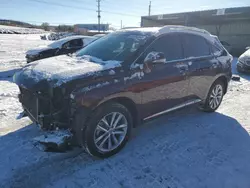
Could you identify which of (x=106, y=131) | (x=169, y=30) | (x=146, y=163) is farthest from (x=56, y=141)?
(x=169, y=30)

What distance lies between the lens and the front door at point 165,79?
133 inches

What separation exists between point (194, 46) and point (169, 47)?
0.80 metres

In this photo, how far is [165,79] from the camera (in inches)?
142

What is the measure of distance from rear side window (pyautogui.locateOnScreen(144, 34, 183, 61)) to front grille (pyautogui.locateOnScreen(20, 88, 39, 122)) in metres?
1.93

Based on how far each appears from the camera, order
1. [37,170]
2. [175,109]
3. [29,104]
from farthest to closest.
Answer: [175,109] → [29,104] → [37,170]

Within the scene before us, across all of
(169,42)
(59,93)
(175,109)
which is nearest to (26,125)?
(59,93)

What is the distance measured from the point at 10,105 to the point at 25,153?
2.15 meters

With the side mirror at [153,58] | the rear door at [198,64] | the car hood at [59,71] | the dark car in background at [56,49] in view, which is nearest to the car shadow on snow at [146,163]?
the rear door at [198,64]

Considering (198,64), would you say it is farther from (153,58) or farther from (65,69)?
(65,69)

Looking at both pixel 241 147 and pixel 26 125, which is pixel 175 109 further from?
pixel 26 125

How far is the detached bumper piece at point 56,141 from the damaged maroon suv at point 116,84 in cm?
8

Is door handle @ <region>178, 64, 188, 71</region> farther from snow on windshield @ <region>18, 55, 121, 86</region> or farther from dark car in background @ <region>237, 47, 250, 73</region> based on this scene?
dark car in background @ <region>237, 47, 250, 73</region>

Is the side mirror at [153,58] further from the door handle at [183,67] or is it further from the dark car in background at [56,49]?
the dark car in background at [56,49]

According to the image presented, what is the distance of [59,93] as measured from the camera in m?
2.63
